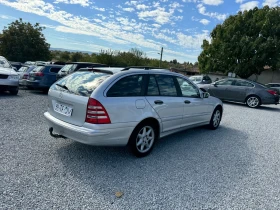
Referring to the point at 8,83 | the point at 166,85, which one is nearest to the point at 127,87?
the point at 166,85

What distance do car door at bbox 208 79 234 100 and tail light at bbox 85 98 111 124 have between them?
10.5 m

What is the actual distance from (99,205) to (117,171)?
0.86 meters

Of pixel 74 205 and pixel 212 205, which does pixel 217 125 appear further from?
pixel 74 205

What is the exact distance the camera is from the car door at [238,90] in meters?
11.8

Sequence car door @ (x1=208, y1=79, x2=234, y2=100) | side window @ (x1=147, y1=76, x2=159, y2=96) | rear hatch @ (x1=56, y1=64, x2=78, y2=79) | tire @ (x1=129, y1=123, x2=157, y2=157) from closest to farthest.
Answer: tire @ (x1=129, y1=123, x2=157, y2=157)
side window @ (x1=147, y1=76, x2=159, y2=96)
rear hatch @ (x1=56, y1=64, x2=78, y2=79)
car door @ (x1=208, y1=79, x2=234, y2=100)

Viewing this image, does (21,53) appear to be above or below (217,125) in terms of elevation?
above

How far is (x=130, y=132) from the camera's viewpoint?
3586 millimetres

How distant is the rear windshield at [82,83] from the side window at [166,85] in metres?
1.11

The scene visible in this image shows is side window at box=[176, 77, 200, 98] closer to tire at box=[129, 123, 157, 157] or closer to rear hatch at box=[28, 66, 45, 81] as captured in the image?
tire at box=[129, 123, 157, 157]

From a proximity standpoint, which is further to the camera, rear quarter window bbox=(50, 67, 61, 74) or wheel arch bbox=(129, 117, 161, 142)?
rear quarter window bbox=(50, 67, 61, 74)

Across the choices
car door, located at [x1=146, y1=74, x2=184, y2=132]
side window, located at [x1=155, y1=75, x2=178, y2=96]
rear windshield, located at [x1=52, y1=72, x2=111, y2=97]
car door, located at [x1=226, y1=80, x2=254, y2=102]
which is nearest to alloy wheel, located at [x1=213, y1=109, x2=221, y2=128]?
car door, located at [x1=146, y1=74, x2=184, y2=132]

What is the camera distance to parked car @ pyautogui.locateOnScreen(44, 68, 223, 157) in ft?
10.8

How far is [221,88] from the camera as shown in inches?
487

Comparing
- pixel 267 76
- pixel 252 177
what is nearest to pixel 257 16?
pixel 267 76
